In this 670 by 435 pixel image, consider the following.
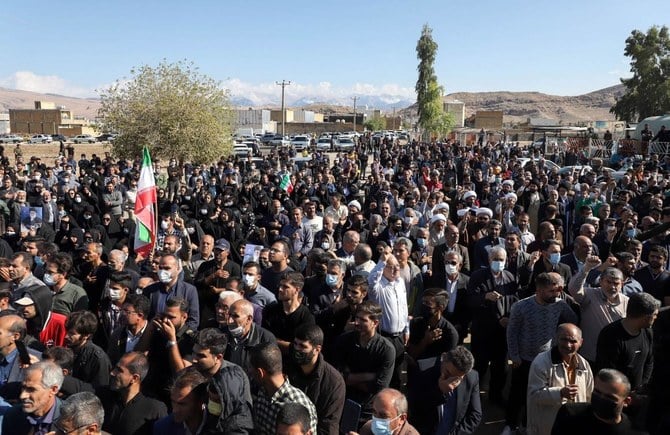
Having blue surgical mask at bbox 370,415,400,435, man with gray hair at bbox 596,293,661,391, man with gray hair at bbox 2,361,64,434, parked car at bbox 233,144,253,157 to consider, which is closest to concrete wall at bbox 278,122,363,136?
parked car at bbox 233,144,253,157

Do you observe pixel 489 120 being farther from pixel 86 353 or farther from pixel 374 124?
pixel 86 353

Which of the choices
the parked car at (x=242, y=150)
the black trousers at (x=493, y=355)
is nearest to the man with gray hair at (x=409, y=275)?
the black trousers at (x=493, y=355)

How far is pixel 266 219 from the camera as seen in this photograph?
30.0ft

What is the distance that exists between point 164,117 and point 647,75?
4973 cm

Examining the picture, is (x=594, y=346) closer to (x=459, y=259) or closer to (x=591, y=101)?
(x=459, y=259)

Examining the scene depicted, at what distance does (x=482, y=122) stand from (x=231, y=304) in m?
82.4

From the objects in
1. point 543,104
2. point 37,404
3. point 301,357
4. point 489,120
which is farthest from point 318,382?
point 543,104

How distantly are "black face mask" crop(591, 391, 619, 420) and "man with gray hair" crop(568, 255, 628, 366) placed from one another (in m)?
1.80

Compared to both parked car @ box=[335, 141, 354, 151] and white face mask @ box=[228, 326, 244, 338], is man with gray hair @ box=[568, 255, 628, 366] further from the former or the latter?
parked car @ box=[335, 141, 354, 151]

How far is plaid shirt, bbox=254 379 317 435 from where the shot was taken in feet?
10.4

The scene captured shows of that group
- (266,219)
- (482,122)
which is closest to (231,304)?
(266,219)

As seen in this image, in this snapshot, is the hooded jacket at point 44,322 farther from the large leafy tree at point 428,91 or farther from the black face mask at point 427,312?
the large leafy tree at point 428,91

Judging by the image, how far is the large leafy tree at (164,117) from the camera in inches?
809

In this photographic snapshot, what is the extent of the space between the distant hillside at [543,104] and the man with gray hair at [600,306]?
13651cm
